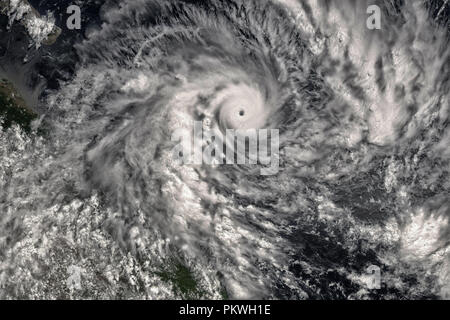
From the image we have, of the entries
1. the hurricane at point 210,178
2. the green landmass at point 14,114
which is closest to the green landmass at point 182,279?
the hurricane at point 210,178

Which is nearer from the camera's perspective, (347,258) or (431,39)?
(431,39)

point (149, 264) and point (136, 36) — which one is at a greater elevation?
point (136, 36)

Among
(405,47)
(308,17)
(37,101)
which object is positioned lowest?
(37,101)

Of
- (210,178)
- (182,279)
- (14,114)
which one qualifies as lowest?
(182,279)

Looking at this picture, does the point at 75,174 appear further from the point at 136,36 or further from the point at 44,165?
the point at 136,36

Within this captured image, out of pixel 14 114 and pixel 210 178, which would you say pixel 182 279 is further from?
pixel 14 114

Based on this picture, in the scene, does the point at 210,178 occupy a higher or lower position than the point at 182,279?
higher

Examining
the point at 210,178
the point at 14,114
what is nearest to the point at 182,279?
the point at 210,178

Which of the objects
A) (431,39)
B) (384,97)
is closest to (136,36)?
(384,97)
